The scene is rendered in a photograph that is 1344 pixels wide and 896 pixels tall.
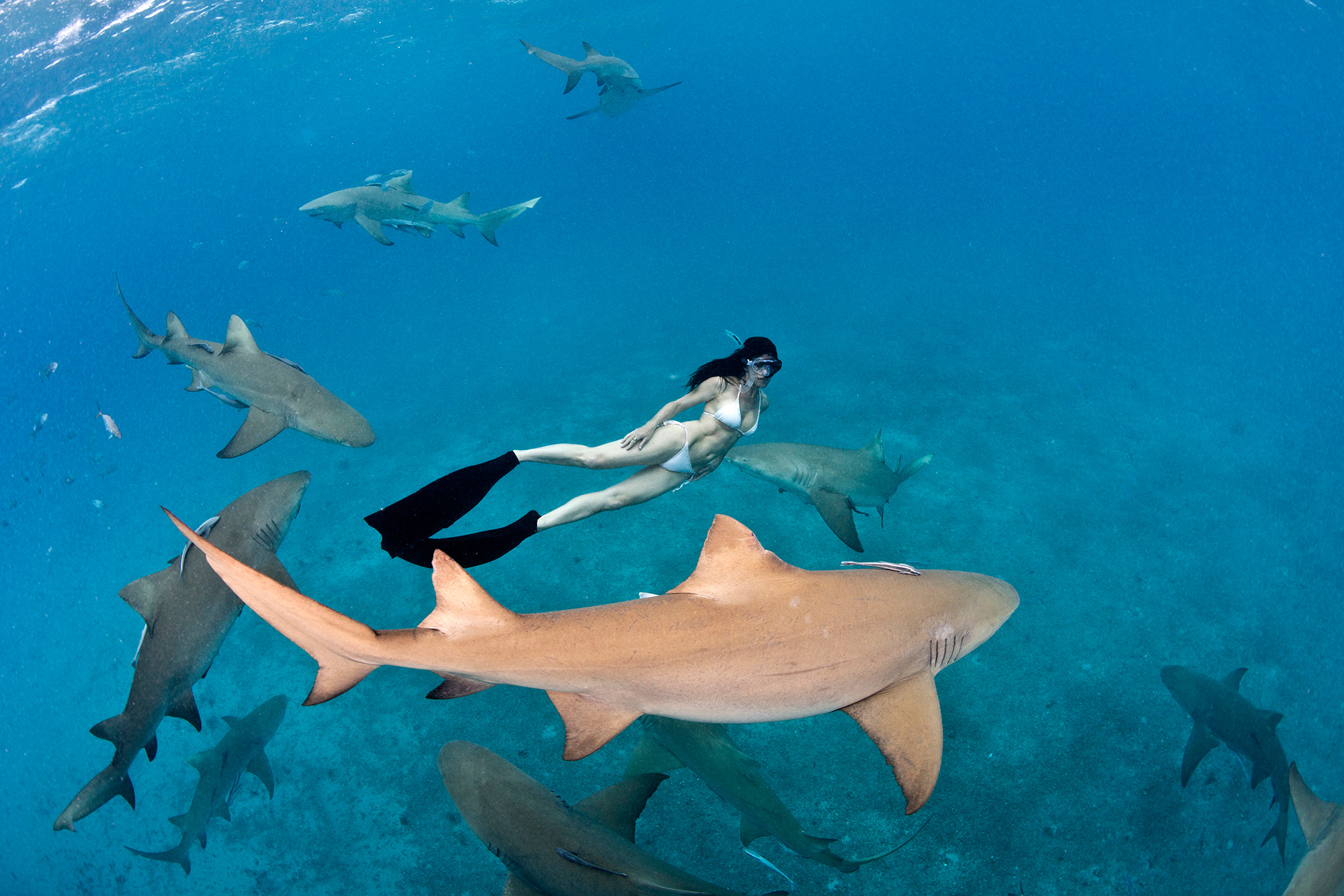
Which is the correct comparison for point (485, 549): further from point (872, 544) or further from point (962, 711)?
point (872, 544)

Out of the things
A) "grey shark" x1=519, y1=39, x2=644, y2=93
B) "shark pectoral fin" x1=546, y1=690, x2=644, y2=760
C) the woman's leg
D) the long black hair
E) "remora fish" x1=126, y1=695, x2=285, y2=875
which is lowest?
"remora fish" x1=126, y1=695, x2=285, y2=875

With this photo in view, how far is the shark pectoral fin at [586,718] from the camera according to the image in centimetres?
277

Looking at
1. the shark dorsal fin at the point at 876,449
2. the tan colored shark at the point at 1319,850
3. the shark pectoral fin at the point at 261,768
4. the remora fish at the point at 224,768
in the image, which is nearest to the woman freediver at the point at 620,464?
the shark dorsal fin at the point at 876,449

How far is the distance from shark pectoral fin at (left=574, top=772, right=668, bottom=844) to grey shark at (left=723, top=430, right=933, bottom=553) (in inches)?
151

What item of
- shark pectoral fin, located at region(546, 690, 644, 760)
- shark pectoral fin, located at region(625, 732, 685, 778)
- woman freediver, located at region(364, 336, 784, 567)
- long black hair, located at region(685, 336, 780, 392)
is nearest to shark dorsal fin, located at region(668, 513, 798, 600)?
shark pectoral fin, located at region(546, 690, 644, 760)

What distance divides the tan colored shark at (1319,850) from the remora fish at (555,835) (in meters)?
3.55

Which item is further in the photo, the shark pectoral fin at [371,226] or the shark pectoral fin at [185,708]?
the shark pectoral fin at [371,226]

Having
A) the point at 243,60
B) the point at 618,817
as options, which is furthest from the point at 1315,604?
the point at 243,60

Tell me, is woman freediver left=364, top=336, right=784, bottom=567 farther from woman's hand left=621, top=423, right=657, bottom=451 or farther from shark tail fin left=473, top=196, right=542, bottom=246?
shark tail fin left=473, top=196, right=542, bottom=246

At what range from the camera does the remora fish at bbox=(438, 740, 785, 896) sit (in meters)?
3.65

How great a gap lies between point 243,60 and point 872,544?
4560cm

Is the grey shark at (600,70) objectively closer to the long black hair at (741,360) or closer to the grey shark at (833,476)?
the grey shark at (833,476)

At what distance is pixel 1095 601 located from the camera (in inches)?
332

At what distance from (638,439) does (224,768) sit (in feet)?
17.6
